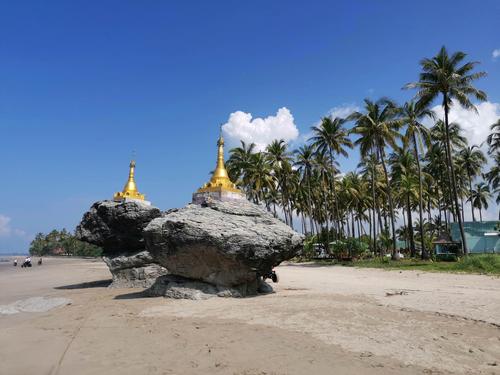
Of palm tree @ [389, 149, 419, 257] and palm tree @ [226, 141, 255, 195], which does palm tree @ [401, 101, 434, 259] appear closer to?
palm tree @ [389, 149, 419, 257]

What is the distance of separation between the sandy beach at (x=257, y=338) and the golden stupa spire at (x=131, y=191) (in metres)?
20.1

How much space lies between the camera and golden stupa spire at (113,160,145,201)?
29594mm

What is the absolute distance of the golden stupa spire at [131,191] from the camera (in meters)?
29.6

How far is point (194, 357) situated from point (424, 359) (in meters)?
3.66

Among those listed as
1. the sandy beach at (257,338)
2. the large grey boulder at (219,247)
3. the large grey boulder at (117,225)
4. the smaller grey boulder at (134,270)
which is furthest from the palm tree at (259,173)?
the sandy beach at (257,338)

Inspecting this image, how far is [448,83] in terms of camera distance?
27.0 metres

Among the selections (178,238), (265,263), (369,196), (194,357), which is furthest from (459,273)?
(369,196)

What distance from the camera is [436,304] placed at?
959cm

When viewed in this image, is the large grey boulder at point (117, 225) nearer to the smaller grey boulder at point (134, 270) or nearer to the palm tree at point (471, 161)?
the smaller grey boulder at point (134, 270)

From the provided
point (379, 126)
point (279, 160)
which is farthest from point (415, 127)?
point (279, 160)

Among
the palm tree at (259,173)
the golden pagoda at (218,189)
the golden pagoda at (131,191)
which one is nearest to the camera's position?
the golden pagoda at (218,189)

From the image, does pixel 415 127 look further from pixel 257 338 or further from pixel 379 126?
pixel 257 338

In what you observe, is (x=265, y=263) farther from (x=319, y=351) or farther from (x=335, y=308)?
(x=319, y=351)

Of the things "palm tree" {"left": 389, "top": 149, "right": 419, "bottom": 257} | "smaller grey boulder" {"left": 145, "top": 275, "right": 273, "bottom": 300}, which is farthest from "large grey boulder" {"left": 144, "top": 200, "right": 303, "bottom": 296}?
"palm tree" {"left": 389, "top": 149, "right": 419, "bottom": 257}
